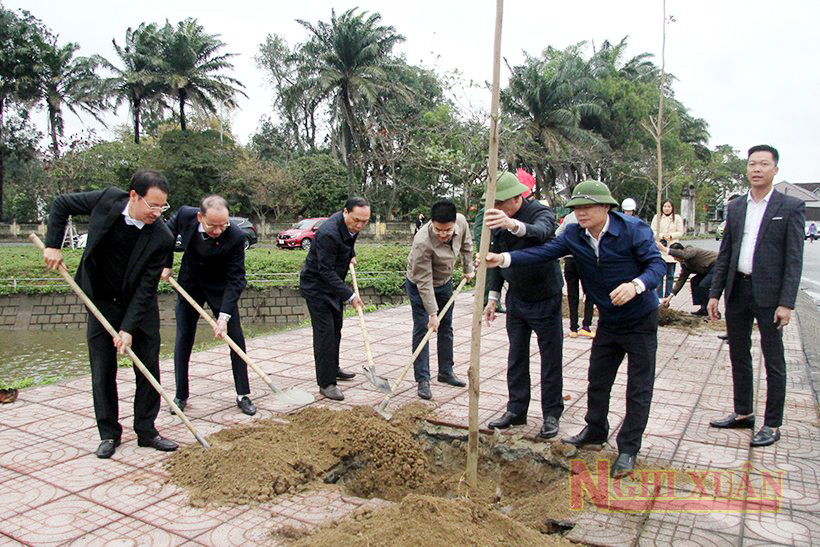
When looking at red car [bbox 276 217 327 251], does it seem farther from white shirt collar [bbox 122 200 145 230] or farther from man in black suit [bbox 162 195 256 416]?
white shirt collar [bbox 122 200 145 230]

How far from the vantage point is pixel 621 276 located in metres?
3.45

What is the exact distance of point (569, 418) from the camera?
14.4ft

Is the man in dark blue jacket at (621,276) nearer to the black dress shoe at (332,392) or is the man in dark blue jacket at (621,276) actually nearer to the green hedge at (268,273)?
the black dress shoe at (332,392)

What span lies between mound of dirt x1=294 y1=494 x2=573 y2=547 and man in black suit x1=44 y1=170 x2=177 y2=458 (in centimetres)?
167

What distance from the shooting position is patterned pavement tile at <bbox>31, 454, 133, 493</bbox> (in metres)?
3.33

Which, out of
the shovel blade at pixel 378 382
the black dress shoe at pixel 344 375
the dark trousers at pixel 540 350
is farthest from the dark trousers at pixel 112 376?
the dark trousers at pixel 540 350

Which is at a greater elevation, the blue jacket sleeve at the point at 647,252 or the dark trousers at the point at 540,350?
the blue jacket sleeve at the point at 647,252

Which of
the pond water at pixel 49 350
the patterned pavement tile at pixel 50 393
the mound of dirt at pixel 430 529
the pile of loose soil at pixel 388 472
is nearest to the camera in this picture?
the mound of dirt at pixel 430 529

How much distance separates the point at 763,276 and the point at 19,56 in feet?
113

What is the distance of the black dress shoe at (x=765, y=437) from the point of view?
3.78 metres

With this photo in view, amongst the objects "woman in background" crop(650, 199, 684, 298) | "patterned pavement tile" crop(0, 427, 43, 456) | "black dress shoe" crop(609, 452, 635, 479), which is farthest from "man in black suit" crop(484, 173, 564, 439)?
"woman in background" crop(650, 199, 684, 298)

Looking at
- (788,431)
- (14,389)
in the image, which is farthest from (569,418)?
(14,389)

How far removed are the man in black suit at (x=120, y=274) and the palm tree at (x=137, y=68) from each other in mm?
30898

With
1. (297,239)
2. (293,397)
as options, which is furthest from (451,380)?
(297,239)
